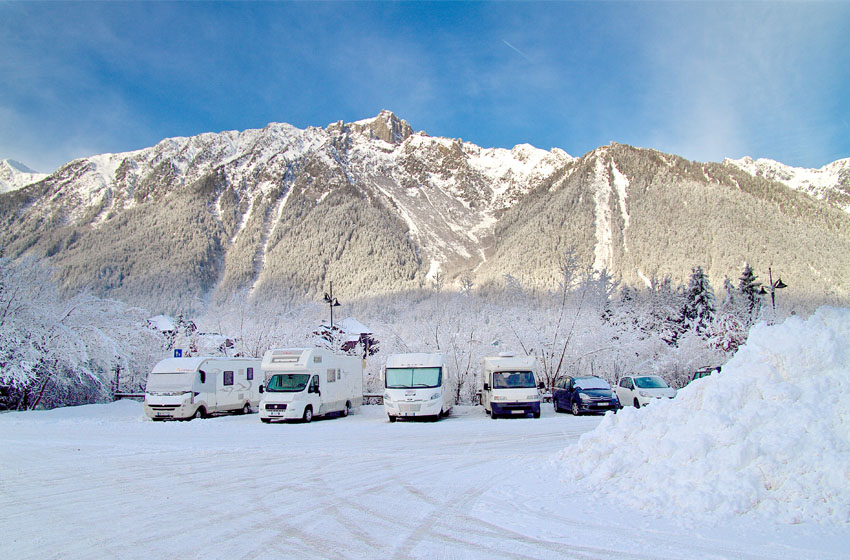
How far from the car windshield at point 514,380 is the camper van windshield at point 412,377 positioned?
2325 millimetres

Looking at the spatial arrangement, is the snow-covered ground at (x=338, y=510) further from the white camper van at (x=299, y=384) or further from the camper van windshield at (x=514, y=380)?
the camper van windshield at (x=514, y=380)

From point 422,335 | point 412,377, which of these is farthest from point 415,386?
point 422,335

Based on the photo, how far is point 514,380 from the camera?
20938mm

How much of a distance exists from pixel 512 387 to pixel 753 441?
14711 mm

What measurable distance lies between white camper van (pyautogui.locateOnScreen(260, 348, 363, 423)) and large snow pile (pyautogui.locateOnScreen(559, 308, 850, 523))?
13718 mm

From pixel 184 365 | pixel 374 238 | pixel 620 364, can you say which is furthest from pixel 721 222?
pixel 184 365

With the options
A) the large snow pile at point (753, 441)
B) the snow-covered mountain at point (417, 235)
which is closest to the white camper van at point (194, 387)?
the large snow pile at point (753, 441)

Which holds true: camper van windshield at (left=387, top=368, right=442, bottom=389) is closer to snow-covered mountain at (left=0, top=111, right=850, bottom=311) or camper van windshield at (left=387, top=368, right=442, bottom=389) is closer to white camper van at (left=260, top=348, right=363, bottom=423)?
white camper van at (left=260, top=348, right=363, bottom=423)

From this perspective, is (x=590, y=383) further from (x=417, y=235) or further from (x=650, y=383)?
(x=417, y=235)

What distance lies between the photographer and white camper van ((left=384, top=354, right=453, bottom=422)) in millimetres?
→ 19922

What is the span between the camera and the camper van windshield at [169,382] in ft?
69.2

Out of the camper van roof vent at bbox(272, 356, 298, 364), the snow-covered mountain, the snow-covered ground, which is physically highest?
the snow-covered mountain

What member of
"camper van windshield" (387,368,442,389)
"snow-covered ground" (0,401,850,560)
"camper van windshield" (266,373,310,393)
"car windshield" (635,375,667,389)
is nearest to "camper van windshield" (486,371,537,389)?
"camper van windshield" (387,368,442,389)

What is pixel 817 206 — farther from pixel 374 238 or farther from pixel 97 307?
pixel 97 307
